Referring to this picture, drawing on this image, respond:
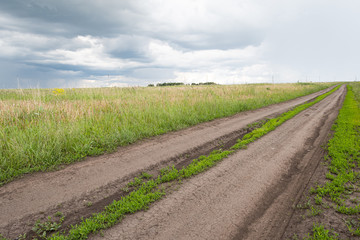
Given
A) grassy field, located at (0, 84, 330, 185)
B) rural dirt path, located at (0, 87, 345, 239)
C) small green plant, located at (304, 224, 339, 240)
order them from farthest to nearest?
grassy field, located at (0, 84, 330, 185), rural dirt path, located at (0, 87, 345, 239), small green plant, located at (304, 224, 339, 240)

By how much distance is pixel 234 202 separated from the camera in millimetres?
3664

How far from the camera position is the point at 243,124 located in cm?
987

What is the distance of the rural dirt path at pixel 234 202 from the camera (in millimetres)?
2957

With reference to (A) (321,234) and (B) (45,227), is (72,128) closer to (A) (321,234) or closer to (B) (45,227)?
(B) (45,227)

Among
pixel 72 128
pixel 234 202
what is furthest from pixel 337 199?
pixel 72 128

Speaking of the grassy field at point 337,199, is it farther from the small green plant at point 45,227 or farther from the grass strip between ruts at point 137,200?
the small green plant at point 45,227

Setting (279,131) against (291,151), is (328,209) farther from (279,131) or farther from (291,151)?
(279,131)

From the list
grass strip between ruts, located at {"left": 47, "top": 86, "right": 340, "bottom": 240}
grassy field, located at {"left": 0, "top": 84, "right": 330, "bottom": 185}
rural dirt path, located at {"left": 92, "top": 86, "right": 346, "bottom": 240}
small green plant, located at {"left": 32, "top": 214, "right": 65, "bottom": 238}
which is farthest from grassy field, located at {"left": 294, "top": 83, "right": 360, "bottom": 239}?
grassy field, located at {"left": 0, "top": 84, "right": 330, "bottom": 185}

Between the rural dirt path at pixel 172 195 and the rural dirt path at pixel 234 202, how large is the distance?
13 mm

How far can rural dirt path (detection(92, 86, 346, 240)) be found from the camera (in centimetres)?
296

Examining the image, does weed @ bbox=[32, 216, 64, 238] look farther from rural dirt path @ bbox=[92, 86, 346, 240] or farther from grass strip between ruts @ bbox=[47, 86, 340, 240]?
rural dirt path @ bbox=[92, 86, 346, 240]

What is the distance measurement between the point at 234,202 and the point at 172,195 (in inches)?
48.3

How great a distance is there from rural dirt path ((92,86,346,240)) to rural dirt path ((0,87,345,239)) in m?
0.01

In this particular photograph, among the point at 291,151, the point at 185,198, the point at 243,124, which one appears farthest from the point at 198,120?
the point at 185,198
